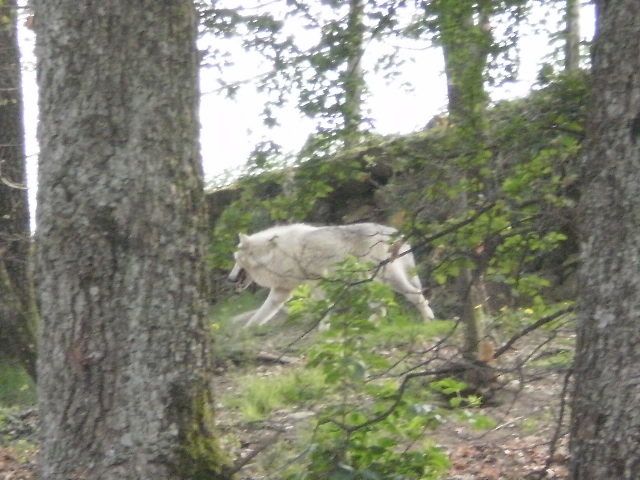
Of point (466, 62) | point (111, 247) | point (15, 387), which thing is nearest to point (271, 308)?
point (15, 387)

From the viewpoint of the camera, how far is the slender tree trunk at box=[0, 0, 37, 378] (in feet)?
31.5

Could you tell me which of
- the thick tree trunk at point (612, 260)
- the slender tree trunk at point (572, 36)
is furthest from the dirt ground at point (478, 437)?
the slender tree trunk at point (572, 36)

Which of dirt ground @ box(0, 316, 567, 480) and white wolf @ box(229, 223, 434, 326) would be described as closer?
dirt ground @ box(0, 316, 567, 480)

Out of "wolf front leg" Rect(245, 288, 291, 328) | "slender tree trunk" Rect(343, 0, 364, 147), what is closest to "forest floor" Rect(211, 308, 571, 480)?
"slender tree trunk" Rect(343, 0, 364, 147)

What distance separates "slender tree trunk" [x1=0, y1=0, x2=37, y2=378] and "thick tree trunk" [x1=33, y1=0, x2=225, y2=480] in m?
4.25

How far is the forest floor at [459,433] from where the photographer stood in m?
6.77

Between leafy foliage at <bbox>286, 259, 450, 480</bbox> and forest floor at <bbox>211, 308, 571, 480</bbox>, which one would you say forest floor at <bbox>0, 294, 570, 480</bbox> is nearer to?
forest floor at <bbox>211, 308, 571, 480</bbox>

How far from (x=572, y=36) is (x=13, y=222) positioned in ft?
20.6

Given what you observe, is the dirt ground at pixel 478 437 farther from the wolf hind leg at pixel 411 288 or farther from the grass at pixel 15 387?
the wolf hind leg at pixel 411 288

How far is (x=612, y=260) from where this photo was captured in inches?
191

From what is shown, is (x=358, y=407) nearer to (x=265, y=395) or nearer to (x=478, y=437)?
(x=478, y=437)

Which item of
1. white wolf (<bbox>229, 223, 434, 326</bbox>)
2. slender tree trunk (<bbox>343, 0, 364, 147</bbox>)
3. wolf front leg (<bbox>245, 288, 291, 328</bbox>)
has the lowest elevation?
wolf front leg (<bbox>245, 288, 291, 328</bbox>)

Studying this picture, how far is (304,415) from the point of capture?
7.96m

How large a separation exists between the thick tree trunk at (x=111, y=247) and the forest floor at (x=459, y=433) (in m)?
0.71
